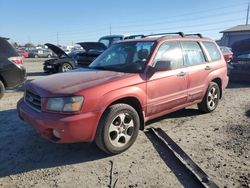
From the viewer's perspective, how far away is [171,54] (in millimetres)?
5250

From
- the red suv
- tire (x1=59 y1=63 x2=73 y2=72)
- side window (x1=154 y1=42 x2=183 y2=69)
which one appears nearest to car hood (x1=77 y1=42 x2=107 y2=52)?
tire (x1=59 y1=63 x2=73 y2=72)

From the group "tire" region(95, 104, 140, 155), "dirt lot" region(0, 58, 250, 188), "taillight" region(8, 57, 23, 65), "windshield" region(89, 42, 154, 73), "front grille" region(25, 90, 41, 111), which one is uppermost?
"windshield" region(89, 42, 154, 73)

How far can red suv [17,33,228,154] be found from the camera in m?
3.80

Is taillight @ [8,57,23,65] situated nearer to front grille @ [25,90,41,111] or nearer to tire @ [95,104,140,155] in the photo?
front grille @ [25,90,41,111]

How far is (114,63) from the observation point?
5238 mm

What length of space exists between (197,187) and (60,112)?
1982 millimetres

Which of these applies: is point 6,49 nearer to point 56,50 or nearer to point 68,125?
point 68,125

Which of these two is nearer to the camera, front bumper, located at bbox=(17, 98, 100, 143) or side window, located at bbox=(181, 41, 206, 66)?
front bumper, located at bbox=(17, 98, 100, 143)

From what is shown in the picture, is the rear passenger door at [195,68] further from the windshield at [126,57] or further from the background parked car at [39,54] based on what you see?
the background parked car at [39,54]

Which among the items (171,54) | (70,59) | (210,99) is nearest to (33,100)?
(171,54)

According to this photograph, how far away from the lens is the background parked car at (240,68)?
33.0ft

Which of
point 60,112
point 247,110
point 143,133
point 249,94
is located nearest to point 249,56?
point 249,94

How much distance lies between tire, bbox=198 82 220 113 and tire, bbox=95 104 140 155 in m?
2.41

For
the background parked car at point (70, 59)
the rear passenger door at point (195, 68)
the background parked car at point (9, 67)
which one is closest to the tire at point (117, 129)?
the rear passenger door at point (195, 68)
